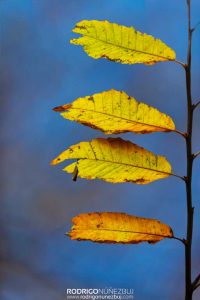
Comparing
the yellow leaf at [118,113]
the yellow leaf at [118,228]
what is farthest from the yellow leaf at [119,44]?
the yellow leaf at [118,228]

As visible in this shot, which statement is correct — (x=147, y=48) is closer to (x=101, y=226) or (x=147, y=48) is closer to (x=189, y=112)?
(x=189, y=112)

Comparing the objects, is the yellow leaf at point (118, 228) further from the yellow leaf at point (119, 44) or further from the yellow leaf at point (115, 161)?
the yellow leaf at point (119, 44)

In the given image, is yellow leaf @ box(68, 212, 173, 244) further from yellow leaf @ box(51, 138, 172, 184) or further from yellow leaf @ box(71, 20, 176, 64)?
yellow leaf @ box(71, 20, 176, 64)

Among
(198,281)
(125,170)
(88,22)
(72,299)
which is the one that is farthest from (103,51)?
(72,299)

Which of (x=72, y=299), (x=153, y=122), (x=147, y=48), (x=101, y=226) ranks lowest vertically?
(x=72, y=299)

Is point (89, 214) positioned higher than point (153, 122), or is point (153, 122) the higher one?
point (153, 122)

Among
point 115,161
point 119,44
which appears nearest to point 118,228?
point 115,161

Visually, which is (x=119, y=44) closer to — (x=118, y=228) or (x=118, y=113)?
(x=118, y=113)
